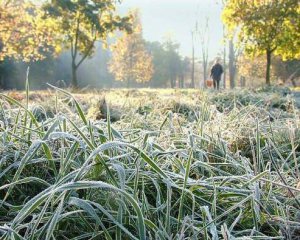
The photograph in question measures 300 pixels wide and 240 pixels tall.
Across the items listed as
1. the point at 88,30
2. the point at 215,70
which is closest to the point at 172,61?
the point at 88,30

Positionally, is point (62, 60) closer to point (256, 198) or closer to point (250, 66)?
point (250, 66)

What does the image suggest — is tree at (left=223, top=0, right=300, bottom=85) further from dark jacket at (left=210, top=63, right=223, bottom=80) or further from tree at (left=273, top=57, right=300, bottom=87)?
tree at (left=273, top=57, right=300, bottom=87)

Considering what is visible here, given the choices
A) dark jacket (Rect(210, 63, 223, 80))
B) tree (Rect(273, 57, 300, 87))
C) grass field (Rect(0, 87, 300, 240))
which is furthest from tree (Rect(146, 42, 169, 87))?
grass field (Rect(0, 87, 300, 240))

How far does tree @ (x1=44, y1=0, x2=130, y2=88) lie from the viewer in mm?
23938

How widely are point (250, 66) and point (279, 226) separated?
161ft

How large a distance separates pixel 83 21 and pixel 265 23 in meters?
11.1

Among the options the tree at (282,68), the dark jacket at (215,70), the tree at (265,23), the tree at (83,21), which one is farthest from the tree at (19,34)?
the tree at (282,68)

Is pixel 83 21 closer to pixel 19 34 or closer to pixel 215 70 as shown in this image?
pixel 19 34

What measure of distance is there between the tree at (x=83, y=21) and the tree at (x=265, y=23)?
778cm

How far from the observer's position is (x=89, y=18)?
24.8 m

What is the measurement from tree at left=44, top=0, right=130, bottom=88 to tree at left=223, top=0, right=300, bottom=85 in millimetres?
7775

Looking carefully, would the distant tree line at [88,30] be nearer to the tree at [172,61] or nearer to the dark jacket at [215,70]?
the dark jacket at [215,70]

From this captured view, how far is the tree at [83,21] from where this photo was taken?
2394 centimetres

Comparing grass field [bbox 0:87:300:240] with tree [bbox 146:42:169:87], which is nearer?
grass field [bbox 0:87:300:240]
